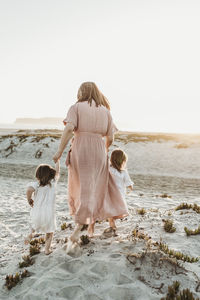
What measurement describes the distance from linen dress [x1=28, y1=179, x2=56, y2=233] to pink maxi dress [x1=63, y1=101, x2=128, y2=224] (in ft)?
1.20

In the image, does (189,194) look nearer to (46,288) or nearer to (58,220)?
(58,220)

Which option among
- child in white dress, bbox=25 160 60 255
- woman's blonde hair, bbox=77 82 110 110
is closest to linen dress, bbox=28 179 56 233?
child in white dress, bbox=25 160 60 255

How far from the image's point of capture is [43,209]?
4336 millimetres

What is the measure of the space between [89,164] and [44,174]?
2.72ft

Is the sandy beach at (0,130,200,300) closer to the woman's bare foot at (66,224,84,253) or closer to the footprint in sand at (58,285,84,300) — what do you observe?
the footprint in sand at (58,285,84,300)

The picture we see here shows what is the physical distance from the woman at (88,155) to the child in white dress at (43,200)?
0.35 m

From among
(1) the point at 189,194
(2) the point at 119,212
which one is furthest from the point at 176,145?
(2) the point at 119,212

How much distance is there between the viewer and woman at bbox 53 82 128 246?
13.6 ft

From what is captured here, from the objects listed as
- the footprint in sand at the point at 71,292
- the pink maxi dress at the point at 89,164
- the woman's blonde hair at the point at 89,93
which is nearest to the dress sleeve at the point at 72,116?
the pink maxi dress at the point at 89,164

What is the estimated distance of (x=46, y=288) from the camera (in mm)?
3496

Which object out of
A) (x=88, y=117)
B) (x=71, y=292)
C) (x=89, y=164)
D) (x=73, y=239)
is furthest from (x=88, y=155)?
(x=71, y=292)

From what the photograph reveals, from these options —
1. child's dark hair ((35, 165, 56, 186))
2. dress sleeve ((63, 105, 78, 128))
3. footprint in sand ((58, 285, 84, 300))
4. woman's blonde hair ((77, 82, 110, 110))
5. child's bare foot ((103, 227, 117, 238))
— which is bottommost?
footprint in sand ((58, 285, 84, 300))

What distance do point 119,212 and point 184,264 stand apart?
1.36 m

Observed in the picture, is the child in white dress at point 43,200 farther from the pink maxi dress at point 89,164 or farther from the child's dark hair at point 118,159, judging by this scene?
the child's dark hair at point 118,159
